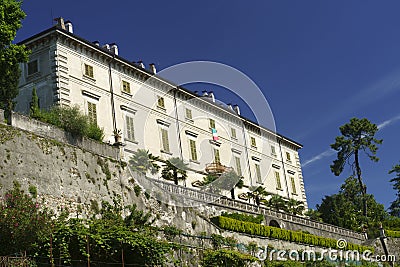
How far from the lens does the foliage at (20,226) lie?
51.6 feet

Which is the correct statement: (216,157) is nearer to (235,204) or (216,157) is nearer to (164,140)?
(164,140)

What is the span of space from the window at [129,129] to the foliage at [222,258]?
9539mm

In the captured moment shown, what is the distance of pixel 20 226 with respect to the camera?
15.8 meters

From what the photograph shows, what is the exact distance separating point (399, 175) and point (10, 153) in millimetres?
48153

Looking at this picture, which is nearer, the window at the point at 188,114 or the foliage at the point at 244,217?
the foliage at the point at 244,217

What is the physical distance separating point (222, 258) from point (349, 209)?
26395mm

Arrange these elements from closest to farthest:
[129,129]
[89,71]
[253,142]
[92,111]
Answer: [92,111]
[89,71]
[129,129]
[253,142]

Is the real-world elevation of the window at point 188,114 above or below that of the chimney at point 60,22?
below

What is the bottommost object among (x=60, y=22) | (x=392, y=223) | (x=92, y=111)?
(x=392, y=223)

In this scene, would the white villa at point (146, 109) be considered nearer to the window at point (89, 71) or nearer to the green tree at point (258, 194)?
the window at point (89, 71)

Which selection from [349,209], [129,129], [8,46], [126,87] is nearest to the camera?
[8,46]
